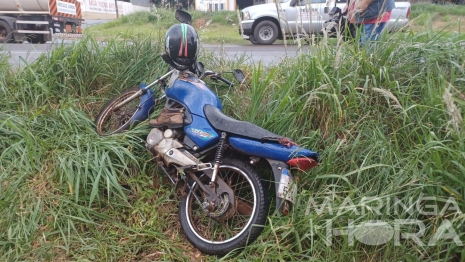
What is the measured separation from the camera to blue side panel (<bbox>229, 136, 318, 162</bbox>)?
8.06 feet

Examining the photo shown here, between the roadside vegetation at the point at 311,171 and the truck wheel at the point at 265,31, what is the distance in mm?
8055

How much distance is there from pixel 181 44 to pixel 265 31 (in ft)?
29.1

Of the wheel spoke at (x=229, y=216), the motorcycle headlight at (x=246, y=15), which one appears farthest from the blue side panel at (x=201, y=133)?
the motorcycle headlight at (x=246, y=15)

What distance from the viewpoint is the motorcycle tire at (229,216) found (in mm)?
2441

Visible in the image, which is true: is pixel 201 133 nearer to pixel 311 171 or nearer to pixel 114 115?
pixel 311 171

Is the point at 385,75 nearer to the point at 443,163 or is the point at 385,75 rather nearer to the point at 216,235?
the point at 443,163

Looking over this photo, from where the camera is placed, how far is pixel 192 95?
9.76 ft

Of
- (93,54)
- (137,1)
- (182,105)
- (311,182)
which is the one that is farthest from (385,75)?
(137,1)

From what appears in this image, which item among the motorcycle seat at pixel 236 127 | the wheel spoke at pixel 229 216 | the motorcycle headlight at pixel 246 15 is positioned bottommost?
the wheel spoke at pixel 229 216

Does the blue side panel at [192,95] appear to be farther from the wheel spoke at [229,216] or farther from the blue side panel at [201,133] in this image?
the wheel spoke at [229,216]

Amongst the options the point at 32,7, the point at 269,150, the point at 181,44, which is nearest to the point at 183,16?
the point at 181,44

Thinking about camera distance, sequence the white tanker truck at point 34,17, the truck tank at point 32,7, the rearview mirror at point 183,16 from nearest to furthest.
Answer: the rearview mirror at point 183,16 < the white tanker truck at point 34,17 < the truck tank at point 32,7

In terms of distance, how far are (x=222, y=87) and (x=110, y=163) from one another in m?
1.46

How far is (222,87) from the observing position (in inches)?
153
